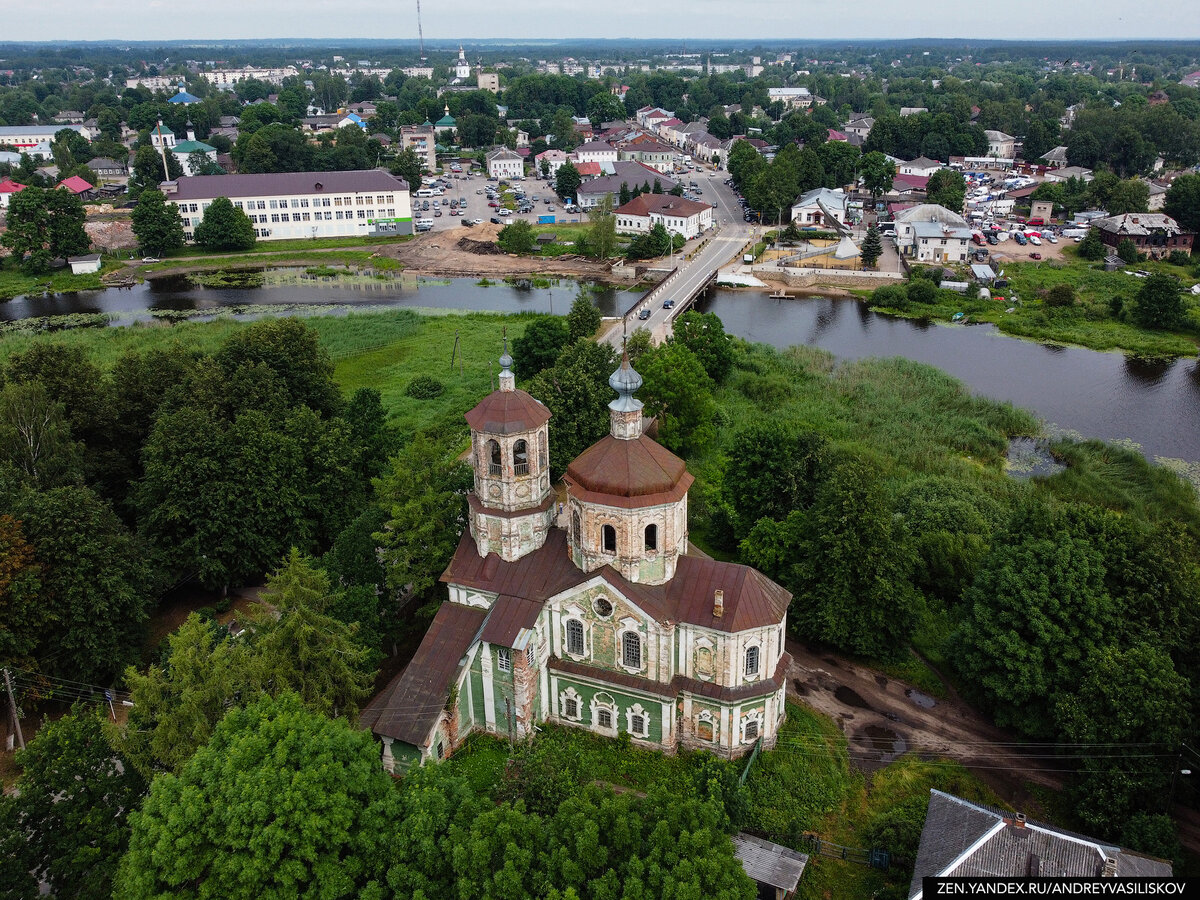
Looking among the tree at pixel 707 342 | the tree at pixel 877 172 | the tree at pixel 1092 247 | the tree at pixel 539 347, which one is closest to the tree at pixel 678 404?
the tree at pixel 707 342

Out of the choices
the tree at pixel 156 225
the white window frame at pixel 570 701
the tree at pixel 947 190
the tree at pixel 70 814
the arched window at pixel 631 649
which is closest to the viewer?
the tree at pixel 70 814

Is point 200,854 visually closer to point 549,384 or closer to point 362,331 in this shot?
point 549,384

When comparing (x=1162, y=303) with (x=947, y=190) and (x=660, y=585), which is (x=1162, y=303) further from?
(x=660, y=585)

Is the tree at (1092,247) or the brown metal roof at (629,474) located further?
the tree at (1092,247)

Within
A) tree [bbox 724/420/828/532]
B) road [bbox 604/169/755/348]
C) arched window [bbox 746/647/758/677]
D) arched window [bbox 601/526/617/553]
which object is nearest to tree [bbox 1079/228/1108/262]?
road [bbox 604/169/755/348]

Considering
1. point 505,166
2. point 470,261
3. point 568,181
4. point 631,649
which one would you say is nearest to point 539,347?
point 631,649

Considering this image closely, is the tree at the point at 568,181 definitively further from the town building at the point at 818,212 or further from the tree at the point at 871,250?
the tree at the point at 871,250

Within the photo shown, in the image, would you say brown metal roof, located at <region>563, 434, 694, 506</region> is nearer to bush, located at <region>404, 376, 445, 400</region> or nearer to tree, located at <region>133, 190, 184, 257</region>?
bush, located at <region>404, 376, 445, 400</region>
